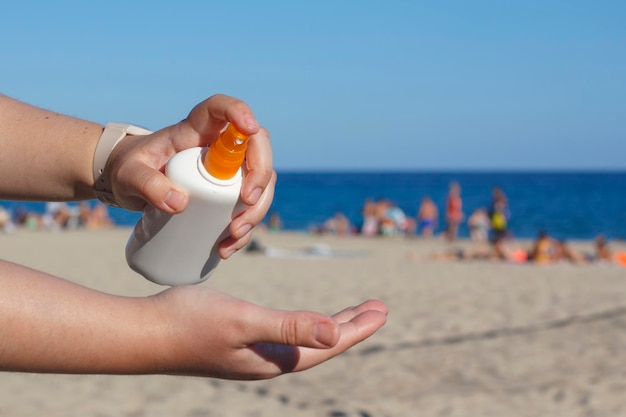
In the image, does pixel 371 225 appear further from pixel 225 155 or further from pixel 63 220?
pixel 225 155

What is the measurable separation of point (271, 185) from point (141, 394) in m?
3.42

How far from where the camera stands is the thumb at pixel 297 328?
56.6 inches

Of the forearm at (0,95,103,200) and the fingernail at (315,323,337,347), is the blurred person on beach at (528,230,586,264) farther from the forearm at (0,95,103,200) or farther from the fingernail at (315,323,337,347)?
the fingernail at (315,323,337,347)

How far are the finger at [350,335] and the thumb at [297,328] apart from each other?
8 centimetres

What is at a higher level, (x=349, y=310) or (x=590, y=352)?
(x=590, y=352)

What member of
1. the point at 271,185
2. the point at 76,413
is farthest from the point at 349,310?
the point at 76,413

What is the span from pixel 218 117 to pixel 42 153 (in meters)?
0.44

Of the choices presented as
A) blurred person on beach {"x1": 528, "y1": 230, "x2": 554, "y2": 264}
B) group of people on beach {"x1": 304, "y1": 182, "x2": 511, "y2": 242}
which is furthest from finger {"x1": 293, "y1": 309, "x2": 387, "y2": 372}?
group of people on beach {"x1": 304, "y1": 182, "x2": 511, "y2": 242}

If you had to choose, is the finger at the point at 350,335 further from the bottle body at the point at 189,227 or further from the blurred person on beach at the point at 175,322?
the bottle body at the point at 189,227

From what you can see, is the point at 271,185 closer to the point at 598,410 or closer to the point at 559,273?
the point at 598,410

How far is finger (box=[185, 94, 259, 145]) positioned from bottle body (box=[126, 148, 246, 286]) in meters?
0.10

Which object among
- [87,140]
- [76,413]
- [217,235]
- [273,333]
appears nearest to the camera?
[273,333]

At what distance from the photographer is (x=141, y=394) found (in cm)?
Answer: 491

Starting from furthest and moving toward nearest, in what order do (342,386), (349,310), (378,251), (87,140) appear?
(378,251)
(342,386)
(87,140)
(349,310)
